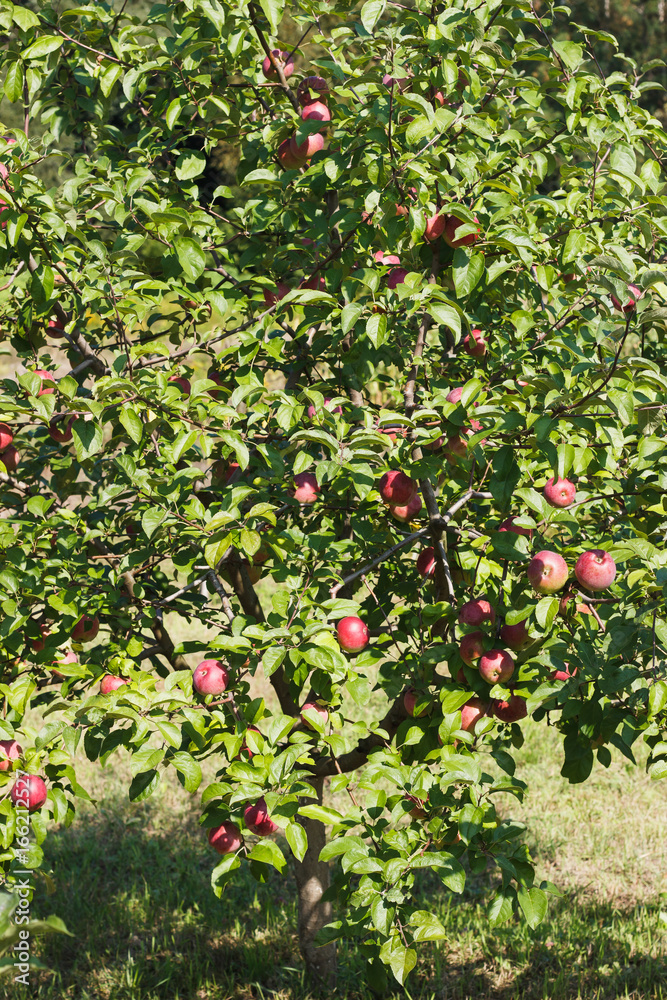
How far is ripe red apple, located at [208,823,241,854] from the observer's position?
1.72 meters

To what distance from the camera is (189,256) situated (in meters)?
1.68

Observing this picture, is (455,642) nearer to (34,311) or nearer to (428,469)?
(428,469)

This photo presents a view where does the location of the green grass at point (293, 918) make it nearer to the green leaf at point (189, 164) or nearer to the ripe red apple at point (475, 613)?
the ripe red apple at point (475, 613)

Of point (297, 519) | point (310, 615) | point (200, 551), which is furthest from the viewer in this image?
point (297, 519)

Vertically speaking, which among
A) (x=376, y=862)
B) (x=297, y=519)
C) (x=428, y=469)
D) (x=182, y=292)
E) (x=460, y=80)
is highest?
(x=460, y=80)

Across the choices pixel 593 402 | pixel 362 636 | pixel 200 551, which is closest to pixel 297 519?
pixel 200 551

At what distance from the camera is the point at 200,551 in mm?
1977

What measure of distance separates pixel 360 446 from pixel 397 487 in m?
0.28

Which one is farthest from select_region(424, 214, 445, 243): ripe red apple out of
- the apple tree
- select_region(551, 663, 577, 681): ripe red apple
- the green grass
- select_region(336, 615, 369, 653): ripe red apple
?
the green grass

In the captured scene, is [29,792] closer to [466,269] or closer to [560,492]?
[560,492]

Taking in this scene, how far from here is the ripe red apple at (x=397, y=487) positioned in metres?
1.74

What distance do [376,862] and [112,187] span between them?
151cm

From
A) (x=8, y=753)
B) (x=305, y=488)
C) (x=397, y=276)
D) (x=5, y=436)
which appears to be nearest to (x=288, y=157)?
(x=397, y=276)

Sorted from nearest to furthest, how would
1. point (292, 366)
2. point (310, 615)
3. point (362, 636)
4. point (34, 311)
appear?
point (310, 615), point (362, 636), point (34, 311), point (292, 366)
